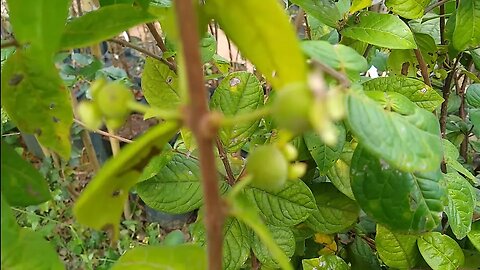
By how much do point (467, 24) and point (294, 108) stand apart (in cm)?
69

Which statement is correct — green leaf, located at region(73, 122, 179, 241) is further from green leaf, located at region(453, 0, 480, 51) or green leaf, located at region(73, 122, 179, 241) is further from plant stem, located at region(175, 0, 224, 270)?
green leaf, located at region(453, 0, 480, 51)

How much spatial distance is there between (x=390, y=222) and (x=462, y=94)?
64 cm

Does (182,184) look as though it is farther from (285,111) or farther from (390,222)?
(285,111)

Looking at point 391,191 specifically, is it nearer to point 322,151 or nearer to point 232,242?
point 322,151

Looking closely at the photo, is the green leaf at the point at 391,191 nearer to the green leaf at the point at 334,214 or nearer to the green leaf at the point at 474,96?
the green leaf at the point at 334,214

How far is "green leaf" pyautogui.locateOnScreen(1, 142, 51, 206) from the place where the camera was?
41 cm

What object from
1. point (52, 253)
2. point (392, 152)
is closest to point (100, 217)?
point (52, 253)

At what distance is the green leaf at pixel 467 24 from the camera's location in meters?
0.84

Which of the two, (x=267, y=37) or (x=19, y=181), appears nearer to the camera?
(x=267, y=37)

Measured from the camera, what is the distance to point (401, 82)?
670 millimetres

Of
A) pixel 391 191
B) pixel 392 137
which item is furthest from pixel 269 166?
pixel 391 191

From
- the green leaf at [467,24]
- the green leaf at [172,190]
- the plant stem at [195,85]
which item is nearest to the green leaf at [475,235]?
the green leaf at [467,24]

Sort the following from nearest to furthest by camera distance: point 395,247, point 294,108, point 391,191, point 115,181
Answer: point 294,108 → point 115,181 → point 391,191 → point 395,247

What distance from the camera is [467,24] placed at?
0.84 metres
